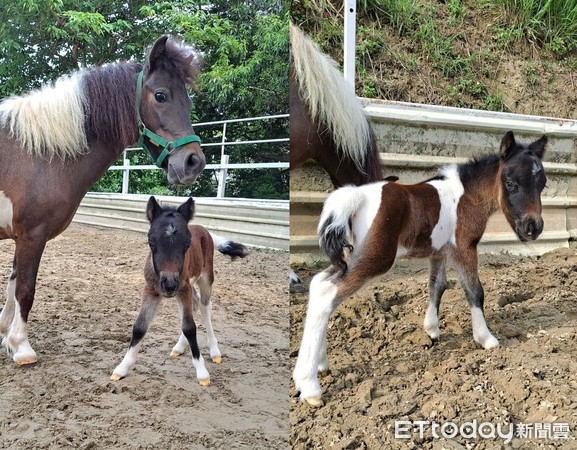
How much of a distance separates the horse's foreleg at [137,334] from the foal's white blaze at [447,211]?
0.70 metres

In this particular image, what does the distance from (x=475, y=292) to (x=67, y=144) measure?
107cm

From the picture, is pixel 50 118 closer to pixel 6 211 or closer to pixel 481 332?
pixel 6 211

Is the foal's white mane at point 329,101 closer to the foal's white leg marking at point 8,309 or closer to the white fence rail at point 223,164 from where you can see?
the white fence rail at point 223,164

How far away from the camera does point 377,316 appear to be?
4.28ft

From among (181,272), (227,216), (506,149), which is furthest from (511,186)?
(181,272)

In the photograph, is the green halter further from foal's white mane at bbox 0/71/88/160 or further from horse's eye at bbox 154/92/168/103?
foal's white mane at bbox 0/71/88/160

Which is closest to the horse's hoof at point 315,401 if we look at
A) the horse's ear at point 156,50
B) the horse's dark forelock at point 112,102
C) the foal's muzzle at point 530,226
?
the foal's muzzle at point 530,226

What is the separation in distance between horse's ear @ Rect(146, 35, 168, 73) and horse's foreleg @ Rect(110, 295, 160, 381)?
0.55m

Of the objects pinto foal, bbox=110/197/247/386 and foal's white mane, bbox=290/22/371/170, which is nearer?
pinto foal, bbox=110/197/247/386

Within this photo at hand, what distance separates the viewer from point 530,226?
120 cm

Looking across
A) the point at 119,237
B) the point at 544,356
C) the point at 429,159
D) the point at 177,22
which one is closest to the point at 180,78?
the point at 177,22

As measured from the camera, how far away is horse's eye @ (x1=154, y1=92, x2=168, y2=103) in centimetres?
116

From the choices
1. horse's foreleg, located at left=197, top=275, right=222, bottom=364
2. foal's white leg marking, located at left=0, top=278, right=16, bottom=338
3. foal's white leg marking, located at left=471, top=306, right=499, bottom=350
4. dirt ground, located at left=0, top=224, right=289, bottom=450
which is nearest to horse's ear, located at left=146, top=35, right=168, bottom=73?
dirt ground, located at left=0, top=224, right=289, bottom=450

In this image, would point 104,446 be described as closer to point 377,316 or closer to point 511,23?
point 377,316
